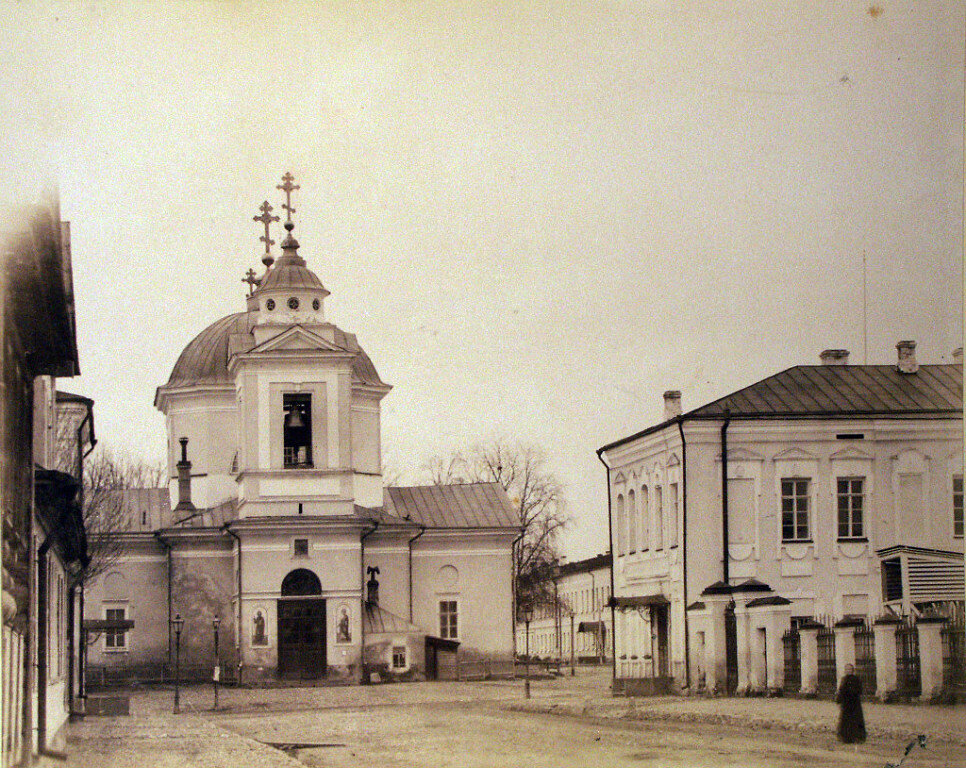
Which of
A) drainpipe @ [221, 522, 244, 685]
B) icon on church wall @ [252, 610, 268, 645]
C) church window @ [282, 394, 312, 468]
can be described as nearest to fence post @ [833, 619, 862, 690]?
church window @ [282, 394, 312, 468]

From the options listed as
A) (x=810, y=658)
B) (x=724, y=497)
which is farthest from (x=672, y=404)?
(x=810, y=658)

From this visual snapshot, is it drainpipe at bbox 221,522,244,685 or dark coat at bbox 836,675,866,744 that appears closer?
dark coat at bbox 836,675,866,744

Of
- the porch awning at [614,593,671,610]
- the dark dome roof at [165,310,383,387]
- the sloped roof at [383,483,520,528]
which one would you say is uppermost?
the dark dome roof at [165,310,383,387]

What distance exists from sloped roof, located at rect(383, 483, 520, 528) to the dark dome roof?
6584 millimetres

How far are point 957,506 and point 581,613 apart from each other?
15095mm

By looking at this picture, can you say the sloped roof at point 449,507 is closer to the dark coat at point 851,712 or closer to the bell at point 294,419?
the bell at point 294,419

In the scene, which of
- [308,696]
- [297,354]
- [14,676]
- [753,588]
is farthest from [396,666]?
[14,676]

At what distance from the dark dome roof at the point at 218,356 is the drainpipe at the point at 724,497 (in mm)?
5117

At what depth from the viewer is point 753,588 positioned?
23906 mm

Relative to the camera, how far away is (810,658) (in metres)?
20.9

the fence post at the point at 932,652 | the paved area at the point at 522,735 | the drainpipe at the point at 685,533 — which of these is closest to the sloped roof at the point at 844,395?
the drainpipe at the point at 685,533

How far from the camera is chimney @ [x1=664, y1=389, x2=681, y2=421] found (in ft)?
79.0

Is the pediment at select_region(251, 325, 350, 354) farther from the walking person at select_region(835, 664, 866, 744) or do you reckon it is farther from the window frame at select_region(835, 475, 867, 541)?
the walking person at select_region(835, 664, 866, 744)

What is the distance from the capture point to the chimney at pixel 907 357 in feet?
72.2
